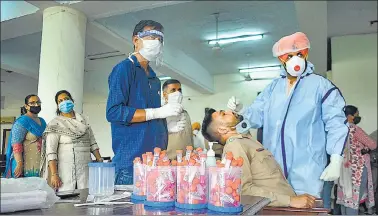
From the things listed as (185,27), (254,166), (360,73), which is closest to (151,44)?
(254,166)

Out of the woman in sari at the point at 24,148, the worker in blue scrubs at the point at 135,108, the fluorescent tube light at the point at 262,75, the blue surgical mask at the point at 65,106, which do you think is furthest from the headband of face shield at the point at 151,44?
the fluorescent tube light at the point at 262,75

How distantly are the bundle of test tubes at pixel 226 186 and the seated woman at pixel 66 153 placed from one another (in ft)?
6.22

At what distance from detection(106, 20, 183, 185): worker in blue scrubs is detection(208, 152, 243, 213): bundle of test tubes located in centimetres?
54

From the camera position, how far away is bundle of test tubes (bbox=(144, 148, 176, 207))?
855mm

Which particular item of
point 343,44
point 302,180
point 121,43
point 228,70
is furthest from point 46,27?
point 228,70

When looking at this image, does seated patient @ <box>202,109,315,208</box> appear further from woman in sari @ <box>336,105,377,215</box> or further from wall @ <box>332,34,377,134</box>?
wall @ <box>332,34,377,134</box>

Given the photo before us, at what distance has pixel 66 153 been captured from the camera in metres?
2.63

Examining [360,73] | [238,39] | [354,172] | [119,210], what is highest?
[238,39]

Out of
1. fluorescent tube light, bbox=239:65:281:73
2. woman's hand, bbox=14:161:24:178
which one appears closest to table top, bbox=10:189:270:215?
woman's hand, bbox=14:161:24:178

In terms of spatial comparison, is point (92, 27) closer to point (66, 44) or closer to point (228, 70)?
point (66, 44)

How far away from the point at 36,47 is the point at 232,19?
3.56 meters

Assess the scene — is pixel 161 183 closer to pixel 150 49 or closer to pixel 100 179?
pixel 100 179

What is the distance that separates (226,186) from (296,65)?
103 cm

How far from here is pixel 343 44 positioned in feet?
20.5
